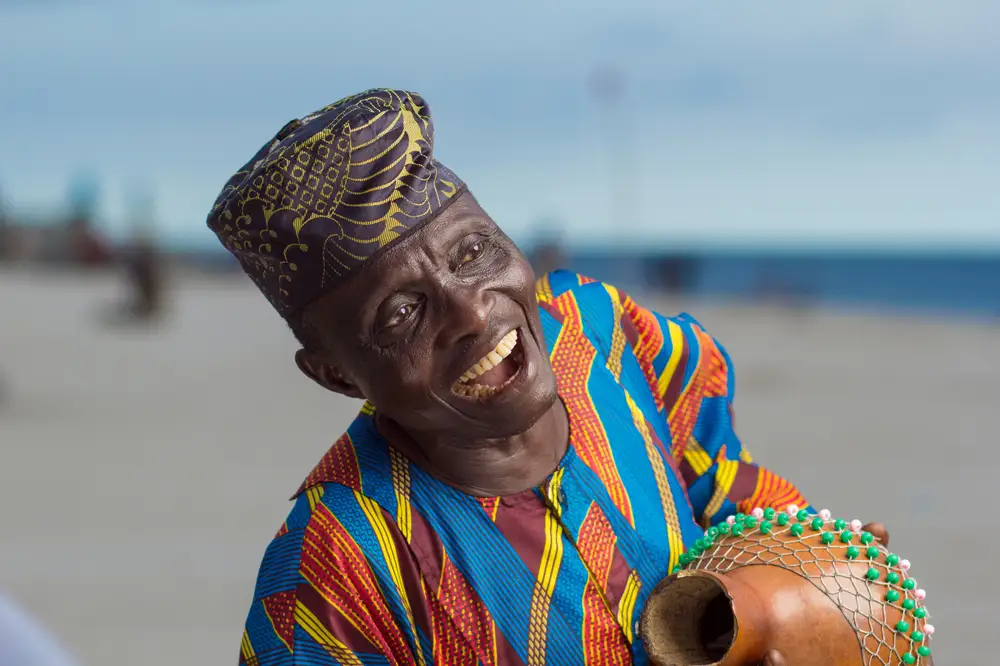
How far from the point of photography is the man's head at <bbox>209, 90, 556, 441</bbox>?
84.0 inches

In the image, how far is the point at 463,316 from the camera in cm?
215

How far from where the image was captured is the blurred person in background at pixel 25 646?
3.00ft

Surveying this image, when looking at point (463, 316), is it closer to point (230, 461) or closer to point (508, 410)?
point (508, 410)

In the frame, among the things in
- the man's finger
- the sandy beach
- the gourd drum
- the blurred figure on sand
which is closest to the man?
the gourd drum

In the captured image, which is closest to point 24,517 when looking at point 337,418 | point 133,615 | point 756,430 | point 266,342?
point 133,615

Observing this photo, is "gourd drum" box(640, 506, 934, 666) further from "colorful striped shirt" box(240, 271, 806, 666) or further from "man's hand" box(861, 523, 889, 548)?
"colorful striped shirt" box(240, 271, 806, 666)

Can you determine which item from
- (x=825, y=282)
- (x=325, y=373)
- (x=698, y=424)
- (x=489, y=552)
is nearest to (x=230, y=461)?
(x=698, y=424)

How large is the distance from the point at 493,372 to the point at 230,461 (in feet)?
25.4

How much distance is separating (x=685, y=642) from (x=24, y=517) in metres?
7.00

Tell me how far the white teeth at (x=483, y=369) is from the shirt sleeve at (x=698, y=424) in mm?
558

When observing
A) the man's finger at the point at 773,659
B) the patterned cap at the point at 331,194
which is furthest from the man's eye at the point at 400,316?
the man's finger at the point at 773,659

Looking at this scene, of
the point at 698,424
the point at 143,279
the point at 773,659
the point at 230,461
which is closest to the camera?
the point at 773,659

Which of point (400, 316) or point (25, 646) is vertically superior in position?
point (400, 316)

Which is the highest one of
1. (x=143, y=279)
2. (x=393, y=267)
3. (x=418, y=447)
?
(x=143, y=279)
